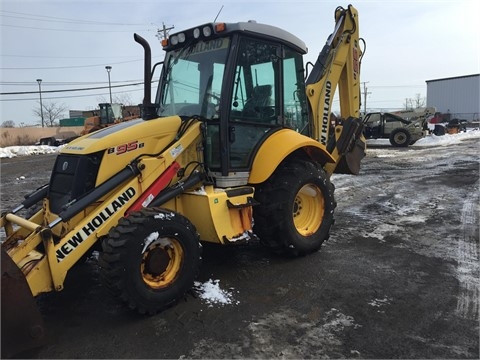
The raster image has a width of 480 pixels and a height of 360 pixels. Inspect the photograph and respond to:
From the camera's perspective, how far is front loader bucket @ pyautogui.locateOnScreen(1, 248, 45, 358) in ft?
9.87

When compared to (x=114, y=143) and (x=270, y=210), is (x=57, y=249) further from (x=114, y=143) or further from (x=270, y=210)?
(x=270, y=210)

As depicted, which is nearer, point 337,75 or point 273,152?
point 273,152

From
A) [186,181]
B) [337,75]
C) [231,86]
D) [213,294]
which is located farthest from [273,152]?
[337,75]

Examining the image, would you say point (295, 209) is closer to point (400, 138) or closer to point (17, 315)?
point (17, 315)

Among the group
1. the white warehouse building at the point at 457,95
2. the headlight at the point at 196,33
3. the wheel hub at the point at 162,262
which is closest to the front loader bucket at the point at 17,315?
the wheel hub at the point at 162,262

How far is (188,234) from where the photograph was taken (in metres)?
3.88

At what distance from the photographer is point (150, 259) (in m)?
3.69

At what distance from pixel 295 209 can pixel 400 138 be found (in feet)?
60.3

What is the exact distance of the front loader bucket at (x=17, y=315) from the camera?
9.87ft

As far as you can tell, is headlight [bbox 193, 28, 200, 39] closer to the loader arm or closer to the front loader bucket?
the loader arm

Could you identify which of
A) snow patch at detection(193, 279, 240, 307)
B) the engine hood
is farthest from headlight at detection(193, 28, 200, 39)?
snow patch at detection(193, 279, 240, 307)

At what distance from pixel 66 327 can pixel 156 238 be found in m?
1.05

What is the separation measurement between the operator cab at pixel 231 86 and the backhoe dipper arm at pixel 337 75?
2.31 ft

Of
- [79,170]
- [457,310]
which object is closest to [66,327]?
[79,170]
